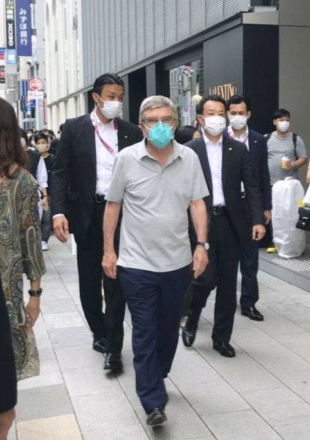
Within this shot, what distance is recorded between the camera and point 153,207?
3.73 meters

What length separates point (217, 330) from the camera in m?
4.94

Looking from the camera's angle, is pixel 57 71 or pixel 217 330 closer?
pixel 217 330

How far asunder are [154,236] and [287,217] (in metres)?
4.34

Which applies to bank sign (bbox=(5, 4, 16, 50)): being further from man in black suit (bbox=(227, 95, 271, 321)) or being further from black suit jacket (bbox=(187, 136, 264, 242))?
black suit jacket (bbox=(187, 136, 264, 242))

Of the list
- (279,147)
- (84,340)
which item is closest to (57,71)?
(279,147)

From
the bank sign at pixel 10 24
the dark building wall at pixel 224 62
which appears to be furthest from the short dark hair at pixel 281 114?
the bank sign at pixel 10 24

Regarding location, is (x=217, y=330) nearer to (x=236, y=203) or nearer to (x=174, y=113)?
(x=236, y=203)

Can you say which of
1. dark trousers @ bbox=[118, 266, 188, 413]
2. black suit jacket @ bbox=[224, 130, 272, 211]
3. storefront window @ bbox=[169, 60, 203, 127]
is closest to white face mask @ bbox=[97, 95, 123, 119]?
dark trousers @ bbox=[118, 266, 188, 413]

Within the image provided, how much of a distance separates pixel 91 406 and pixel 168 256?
1091 millimetres

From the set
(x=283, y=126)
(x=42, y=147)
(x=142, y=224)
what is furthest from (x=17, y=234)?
(x=42, y=147)

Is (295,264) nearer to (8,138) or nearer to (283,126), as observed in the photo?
(283,126)

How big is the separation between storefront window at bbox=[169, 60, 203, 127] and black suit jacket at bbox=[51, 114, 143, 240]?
619 cm

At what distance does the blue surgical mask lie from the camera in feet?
12.1

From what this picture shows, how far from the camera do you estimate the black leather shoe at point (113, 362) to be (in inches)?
181
